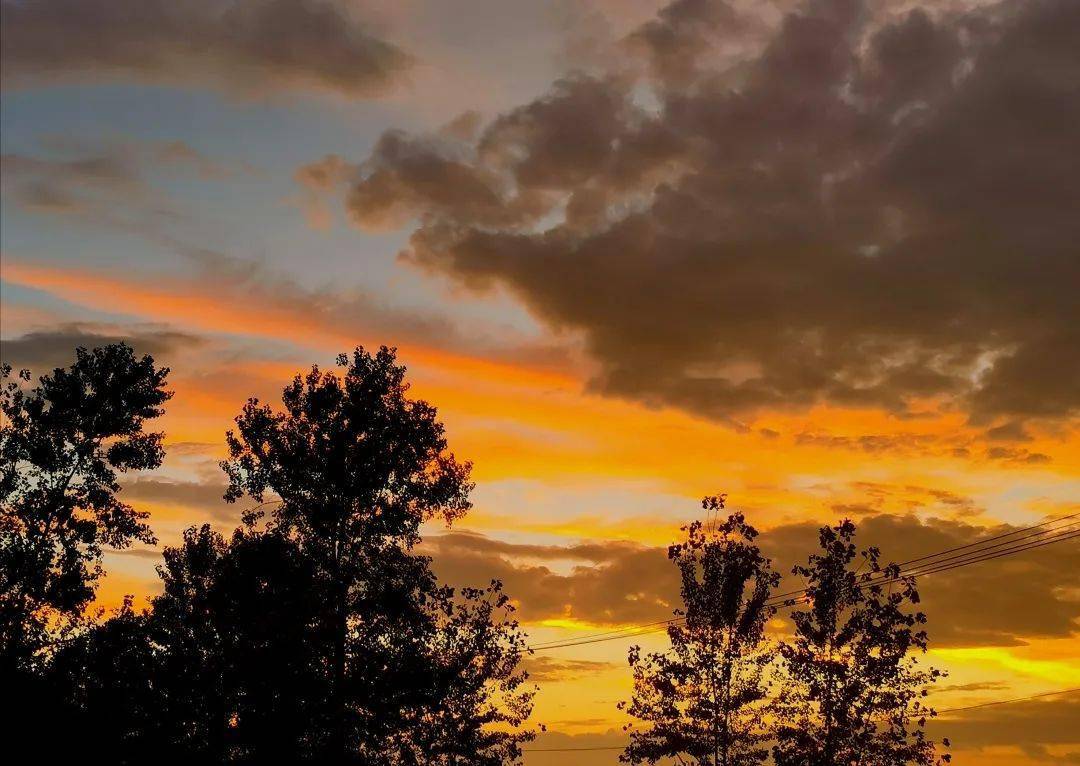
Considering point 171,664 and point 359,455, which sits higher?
point 359,455

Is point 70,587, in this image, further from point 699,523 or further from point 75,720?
point 699,523

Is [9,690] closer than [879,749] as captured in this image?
Yes

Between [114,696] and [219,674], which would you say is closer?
[114,696]

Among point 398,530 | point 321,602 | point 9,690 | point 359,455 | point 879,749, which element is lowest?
point 879,749

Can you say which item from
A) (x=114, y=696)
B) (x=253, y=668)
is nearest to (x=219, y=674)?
(x=114, y=696)

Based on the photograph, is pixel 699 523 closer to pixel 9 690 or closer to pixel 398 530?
pixel 398 530

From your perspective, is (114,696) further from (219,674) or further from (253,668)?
(253,668)

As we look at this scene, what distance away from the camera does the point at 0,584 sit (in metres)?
45.2

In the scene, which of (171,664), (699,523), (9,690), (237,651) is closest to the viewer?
(9,690)

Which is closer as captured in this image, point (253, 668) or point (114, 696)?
point (253, 668)

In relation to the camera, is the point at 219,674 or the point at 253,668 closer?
the point at 253,668

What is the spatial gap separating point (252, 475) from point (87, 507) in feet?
26.4

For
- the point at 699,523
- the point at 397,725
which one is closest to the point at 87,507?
the point at 397,725

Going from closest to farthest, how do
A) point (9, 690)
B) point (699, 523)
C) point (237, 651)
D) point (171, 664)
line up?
point (9, 690) → point (237, 651) → point (699, 523) → point (171, 664)
